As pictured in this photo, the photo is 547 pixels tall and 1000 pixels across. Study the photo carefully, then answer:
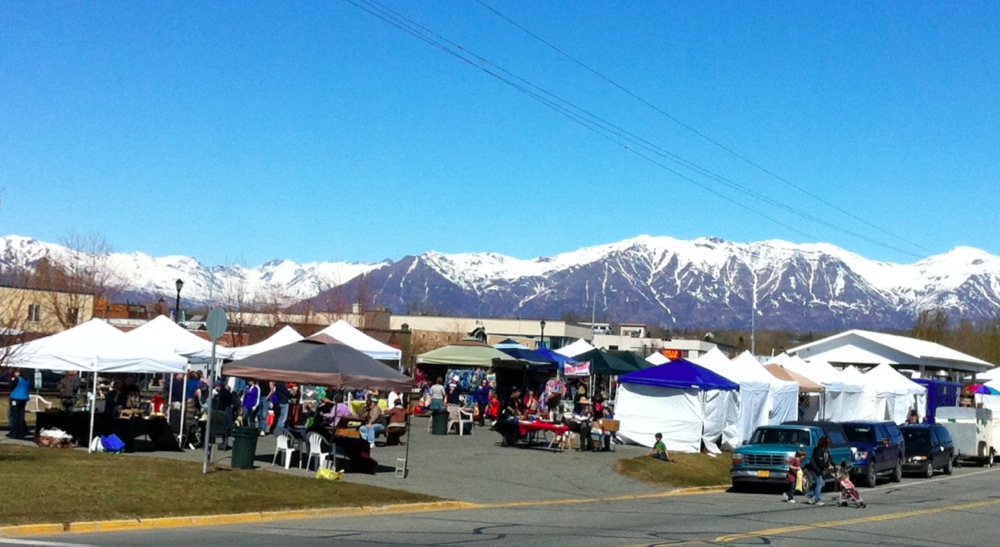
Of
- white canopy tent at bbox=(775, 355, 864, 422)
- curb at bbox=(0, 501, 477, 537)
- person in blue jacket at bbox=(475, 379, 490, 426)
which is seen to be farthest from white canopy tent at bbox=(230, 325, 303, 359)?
white canopy tent at bbox=(775, 355, 864, 422)

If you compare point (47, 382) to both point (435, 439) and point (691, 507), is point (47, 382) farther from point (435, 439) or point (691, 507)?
point (691, 507)

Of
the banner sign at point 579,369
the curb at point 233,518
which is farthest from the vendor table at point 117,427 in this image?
the banner sign at point 579,369

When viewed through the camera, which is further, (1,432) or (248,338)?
(248,338)

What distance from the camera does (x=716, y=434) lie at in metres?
37.0

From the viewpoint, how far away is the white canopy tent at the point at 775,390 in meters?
40.5

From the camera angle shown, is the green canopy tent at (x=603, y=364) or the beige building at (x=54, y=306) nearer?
the green canopy tent at (x=603, y=364)

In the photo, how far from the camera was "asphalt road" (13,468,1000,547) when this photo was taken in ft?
52.7

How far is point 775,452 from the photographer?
28172 mm

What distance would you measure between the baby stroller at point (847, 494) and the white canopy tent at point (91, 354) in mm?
15308

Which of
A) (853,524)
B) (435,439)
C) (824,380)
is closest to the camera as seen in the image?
(853,524)

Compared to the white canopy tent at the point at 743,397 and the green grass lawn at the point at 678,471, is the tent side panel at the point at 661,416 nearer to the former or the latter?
the green grass lawn at the point at 678,471

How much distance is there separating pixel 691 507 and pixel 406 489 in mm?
5838

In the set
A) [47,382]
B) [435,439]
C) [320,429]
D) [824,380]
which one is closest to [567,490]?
[320,429]

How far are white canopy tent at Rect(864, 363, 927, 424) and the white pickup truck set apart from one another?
17.5 ft
